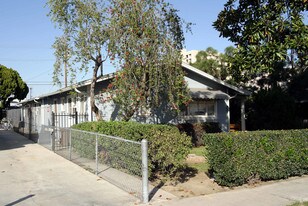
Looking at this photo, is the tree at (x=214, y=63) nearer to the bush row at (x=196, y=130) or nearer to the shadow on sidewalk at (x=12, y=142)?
the bush row at (x=196, y=130)

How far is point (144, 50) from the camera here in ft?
37.4

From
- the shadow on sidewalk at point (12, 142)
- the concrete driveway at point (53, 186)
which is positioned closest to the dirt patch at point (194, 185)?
the concrete driveway at point (53, 186)

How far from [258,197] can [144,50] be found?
6147 millimetres

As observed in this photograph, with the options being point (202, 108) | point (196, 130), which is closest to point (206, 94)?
point (202, 108)

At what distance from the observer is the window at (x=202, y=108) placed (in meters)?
17.5

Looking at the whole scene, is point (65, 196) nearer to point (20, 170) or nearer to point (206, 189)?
point (206, 189)

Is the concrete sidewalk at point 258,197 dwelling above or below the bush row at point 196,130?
below

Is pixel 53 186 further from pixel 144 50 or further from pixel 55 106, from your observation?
pixel 55 106

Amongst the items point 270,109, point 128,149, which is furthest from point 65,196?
point 270,109

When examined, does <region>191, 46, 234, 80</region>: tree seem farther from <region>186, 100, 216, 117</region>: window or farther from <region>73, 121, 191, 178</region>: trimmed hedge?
<region>73, 121, 191, 178</region>: trimmed hedge

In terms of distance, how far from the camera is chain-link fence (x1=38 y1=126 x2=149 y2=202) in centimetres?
721

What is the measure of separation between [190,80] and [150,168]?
10206 mm

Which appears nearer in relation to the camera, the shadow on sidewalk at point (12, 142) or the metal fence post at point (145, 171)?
the metal fence post at point (145, 171)

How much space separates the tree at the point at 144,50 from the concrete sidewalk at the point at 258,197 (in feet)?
16.3
